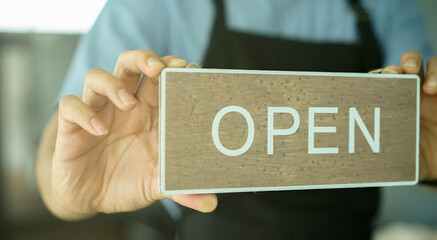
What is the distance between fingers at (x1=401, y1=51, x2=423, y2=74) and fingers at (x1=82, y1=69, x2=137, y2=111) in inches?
27.1

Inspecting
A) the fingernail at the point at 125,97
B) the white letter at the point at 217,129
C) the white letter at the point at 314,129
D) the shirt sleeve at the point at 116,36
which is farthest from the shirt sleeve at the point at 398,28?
the fingernail at the point at 125,97

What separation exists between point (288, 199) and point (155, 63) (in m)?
0.46

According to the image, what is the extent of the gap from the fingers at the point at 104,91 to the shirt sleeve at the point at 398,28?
658 mm

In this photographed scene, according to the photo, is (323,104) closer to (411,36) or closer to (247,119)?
(247,119)

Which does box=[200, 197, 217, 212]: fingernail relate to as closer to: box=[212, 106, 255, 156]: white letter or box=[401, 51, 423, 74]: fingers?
box=[212, 106, 255, 156]: white letter

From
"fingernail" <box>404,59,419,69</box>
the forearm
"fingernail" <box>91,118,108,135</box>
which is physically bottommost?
the forearm

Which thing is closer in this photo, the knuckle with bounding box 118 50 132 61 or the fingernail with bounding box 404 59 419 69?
the knuckle with bounding box 118 50 132 61

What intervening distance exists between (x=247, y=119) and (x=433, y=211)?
64 cm

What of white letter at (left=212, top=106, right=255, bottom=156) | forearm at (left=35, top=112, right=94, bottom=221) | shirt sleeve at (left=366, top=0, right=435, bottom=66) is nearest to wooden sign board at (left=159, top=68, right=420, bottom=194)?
white letter at (left=212, top=106, right=255, bottom=156)

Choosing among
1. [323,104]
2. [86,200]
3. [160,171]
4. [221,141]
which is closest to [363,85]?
[323,104]

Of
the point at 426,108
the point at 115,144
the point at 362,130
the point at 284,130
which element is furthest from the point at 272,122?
the point at 426,108

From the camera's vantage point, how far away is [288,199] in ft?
2.73

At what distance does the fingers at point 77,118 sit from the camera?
0.66m

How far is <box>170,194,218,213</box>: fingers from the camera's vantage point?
73 centimetres
